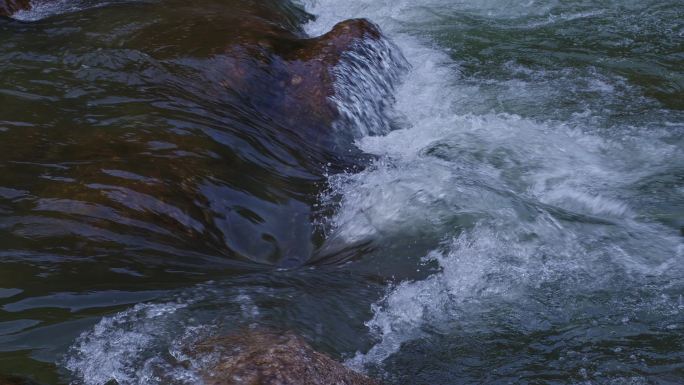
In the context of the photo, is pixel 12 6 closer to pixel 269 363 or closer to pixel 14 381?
pixel 14 381

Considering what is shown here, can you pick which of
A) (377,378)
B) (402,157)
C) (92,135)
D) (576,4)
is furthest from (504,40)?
(377,378)

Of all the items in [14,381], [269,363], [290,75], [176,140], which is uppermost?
[290,75]

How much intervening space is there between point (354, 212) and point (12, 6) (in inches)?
201

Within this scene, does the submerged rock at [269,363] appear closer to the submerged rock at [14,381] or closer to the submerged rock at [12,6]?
the submerged rock at [14,381]

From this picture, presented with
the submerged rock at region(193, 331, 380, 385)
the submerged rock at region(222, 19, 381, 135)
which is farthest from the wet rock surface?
the submerged rock at region(193, 331, 380, 385)

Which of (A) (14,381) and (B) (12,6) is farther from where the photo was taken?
(B) (12,6)

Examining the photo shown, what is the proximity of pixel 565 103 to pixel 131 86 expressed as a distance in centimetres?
379

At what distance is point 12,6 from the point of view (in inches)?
313

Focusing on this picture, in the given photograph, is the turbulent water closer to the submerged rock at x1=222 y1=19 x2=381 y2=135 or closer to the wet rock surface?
the wet rock surface

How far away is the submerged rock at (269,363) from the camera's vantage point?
3014 mm

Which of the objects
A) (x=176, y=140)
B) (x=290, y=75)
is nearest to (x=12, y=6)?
(x=290, y=75)

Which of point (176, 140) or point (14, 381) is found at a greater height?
point (176, 140)

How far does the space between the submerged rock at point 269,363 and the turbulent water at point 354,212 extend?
12cm

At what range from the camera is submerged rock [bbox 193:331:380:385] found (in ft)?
9.89
